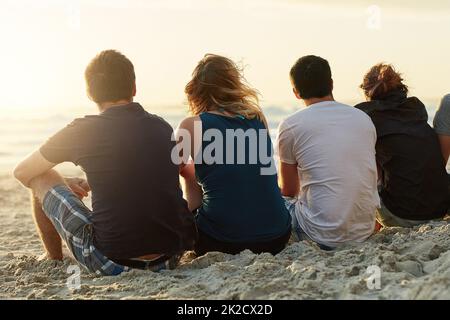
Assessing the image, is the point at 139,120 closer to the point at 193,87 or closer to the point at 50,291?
the point at 193,87

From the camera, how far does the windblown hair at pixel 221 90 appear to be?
3.97 metres

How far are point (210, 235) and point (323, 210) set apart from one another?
2.23 ft

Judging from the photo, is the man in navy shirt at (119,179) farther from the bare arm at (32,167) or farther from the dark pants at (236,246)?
the dark pants at (236,246)

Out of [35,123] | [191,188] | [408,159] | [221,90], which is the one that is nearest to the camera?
[221,90]

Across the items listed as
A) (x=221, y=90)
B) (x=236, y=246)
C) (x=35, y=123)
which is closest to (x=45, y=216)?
(x=236, y=246)

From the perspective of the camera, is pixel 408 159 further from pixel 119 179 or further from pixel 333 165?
pixel 119 179

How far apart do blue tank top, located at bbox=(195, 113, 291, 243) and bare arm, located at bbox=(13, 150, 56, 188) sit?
32.5 inches

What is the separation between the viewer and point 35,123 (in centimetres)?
1839

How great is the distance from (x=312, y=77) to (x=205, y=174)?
869 mm

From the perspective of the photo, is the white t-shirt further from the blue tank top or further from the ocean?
the ocean

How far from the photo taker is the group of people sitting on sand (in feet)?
12.0

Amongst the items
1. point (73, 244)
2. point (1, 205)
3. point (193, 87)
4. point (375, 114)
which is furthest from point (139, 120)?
point (1, 205)

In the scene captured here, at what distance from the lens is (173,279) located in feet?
11.6

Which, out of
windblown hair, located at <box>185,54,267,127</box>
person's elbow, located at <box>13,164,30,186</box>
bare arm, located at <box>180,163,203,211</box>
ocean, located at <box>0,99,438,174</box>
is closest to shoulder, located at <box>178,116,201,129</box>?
windblown hair, located at <box>185,54,267,127</box>
